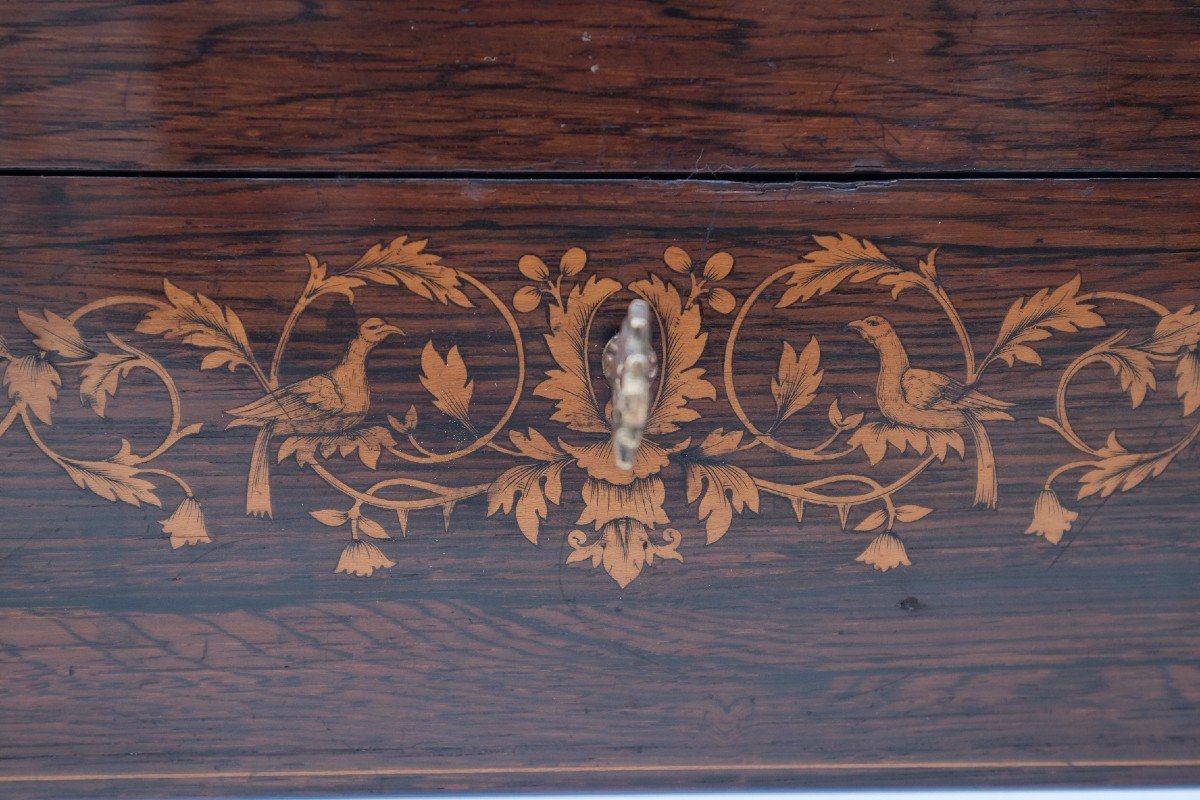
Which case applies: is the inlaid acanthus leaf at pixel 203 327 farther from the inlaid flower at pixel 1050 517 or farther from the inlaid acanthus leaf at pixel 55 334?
the inlaid flower at pixel 1050 517

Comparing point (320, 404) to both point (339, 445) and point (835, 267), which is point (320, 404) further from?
point (835, 267)

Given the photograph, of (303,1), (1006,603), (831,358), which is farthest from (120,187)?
(1006,603)

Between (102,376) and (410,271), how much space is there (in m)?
0.20

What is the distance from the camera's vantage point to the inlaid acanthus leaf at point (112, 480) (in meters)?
0.59

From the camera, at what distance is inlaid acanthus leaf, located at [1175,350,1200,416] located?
23.8 inches

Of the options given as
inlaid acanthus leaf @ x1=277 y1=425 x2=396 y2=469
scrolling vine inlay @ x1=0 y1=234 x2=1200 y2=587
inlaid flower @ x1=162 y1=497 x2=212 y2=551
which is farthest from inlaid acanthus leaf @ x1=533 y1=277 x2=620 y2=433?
inlaid flower @ x1=162 y1=497 x2=212 y2=551

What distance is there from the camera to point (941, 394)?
600mm

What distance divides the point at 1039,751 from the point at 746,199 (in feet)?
1.43

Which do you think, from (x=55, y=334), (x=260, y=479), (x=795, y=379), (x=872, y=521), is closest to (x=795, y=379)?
(x=795, y=379)

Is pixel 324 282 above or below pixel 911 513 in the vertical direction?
above

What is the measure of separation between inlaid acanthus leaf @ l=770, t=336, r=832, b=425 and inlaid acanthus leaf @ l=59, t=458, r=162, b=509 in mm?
394

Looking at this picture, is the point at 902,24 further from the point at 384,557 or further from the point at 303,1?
the point at 384,557

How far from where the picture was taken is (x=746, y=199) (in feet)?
1.85

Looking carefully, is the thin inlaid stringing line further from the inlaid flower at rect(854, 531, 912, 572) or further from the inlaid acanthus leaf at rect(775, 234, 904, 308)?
the inlaid acanthus leaf at rect(775, 234, 904, 308)
